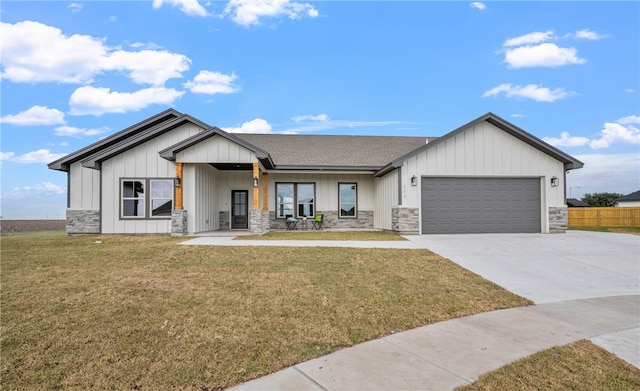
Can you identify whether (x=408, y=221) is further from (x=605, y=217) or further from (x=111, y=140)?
(x=605, y=217)

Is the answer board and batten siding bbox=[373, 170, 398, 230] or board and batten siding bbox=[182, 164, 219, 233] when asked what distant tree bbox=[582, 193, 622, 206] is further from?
board and batten siding bbox=[182, 164, 219, 233]

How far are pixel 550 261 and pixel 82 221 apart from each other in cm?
1760

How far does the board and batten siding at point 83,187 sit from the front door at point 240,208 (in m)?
5.93

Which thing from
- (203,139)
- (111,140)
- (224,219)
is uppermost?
(111,140)

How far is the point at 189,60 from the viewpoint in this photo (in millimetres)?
15219

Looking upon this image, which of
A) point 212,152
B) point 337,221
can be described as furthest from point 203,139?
point 337,221

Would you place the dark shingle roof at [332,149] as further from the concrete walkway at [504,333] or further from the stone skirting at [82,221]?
the concrete walkway at [504,333]

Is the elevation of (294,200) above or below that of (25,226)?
above

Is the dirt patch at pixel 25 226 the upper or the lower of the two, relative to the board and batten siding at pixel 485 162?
lower

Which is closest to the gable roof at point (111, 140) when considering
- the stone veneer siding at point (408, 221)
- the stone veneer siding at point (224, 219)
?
the stone veneer siding at point (224, 219)

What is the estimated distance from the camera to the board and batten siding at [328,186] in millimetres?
17859

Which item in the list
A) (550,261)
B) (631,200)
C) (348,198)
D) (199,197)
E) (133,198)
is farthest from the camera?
(631,200)

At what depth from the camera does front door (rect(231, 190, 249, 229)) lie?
17.9m

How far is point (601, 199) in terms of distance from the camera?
4916 cm
